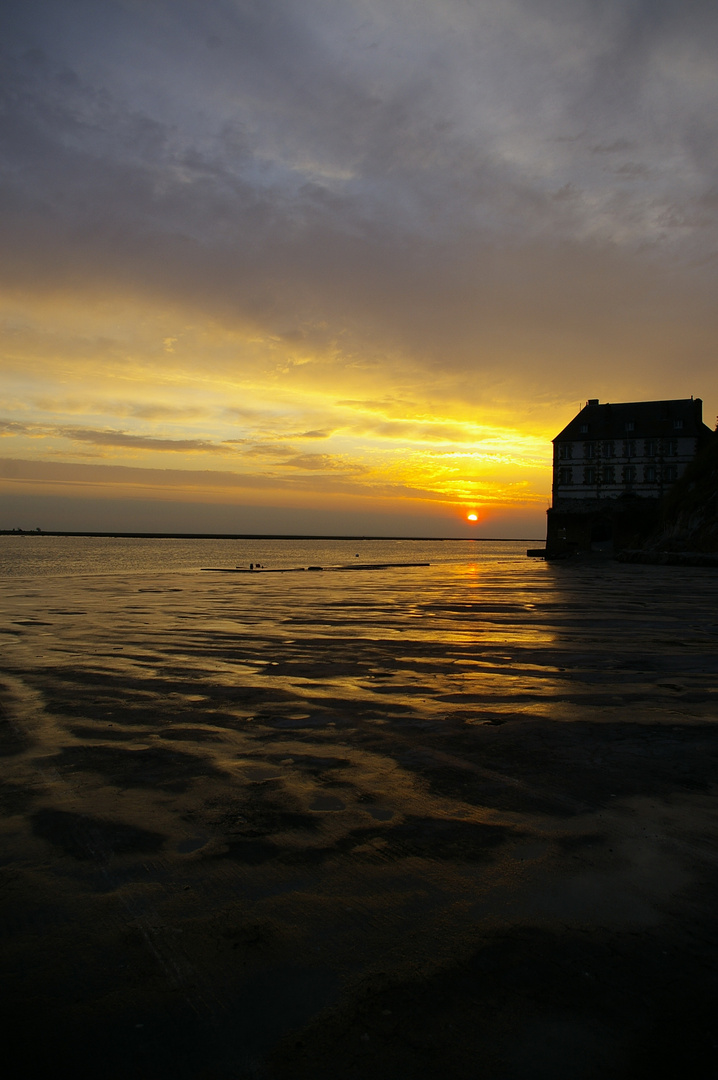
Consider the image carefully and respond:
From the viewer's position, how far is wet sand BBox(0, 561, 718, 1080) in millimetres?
2027

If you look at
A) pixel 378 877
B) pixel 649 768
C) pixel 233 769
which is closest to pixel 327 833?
pixel 378 877

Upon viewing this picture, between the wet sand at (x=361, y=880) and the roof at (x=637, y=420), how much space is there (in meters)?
60.6

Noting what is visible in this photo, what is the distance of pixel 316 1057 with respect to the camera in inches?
76.6

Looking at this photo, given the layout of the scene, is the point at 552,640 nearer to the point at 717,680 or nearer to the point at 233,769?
the point at 717,680

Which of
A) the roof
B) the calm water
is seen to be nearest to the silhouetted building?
the roof

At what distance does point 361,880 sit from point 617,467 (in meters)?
64.6

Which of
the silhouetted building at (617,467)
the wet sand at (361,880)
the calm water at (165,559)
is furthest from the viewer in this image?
the silhouetted building at (617,467)

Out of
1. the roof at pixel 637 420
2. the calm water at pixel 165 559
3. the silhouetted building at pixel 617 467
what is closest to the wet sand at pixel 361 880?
the calm water at pixel 165 559

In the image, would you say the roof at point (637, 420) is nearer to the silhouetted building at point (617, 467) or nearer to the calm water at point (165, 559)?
the silhouetted building at point (617, 467)

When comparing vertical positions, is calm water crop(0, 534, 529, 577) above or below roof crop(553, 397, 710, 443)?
below

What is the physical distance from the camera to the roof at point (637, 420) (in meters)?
60.4

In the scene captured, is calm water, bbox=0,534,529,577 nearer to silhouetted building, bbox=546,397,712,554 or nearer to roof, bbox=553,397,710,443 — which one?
silhouetted building, bbox=546,397,712,554

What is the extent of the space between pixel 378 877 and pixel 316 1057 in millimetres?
1004

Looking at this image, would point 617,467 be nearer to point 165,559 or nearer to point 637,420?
point 637,420
